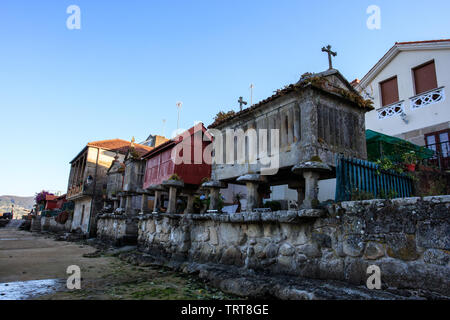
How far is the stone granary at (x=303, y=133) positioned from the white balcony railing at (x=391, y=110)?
21.6 feet

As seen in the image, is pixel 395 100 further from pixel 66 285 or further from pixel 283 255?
pixel 66 285

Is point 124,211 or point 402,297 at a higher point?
point 124,211

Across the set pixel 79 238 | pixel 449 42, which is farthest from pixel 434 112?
pixel 79 238

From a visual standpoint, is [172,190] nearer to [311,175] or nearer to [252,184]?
[252,184]

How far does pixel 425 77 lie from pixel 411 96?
Result: 0.90 m

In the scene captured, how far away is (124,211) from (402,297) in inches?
569

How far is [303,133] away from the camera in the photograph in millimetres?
5629

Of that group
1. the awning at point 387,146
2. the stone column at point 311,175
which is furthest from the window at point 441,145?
the stone column at point 311,175

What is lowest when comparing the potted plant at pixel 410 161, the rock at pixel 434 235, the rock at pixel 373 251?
the rock at pixel 373 251

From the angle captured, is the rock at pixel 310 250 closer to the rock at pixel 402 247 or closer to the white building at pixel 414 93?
the rock at pixel 402 247

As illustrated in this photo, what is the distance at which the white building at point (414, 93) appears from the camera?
1033cm

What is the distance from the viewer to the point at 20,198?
134250mm

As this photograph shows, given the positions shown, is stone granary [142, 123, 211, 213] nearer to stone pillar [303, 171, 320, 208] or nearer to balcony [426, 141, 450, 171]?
stone pillar [303, 171, 320, 208]

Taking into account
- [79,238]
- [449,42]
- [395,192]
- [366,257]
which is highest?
[449,42]
